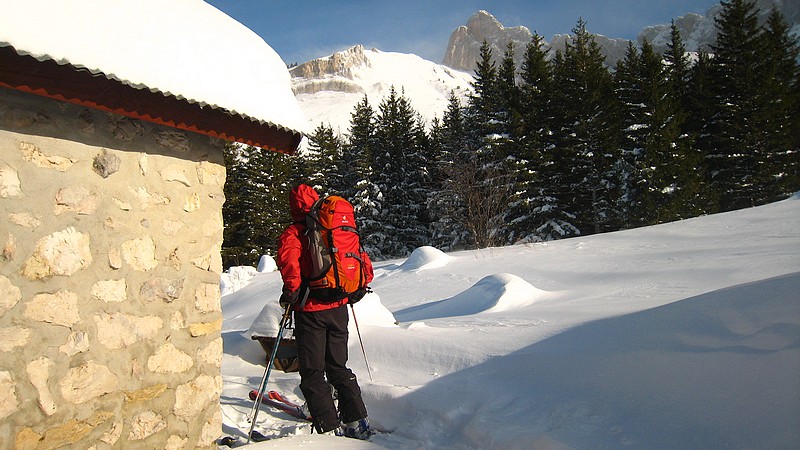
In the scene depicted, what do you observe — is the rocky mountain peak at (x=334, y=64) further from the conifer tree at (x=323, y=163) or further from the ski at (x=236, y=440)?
the ski at (x=236, y=440)

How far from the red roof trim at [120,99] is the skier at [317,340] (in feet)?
2.36

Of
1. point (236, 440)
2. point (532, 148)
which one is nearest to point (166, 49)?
point (236, 440)

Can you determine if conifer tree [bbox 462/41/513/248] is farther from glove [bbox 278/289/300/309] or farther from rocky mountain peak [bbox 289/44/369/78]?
rocky mountain peak [bbox 289/44/369/78]

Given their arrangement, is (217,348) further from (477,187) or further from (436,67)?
(436,67)

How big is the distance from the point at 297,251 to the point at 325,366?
85 centimetres

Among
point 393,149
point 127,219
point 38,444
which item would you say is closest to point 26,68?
point 127,219

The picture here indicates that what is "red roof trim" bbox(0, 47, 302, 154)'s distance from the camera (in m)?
1.77

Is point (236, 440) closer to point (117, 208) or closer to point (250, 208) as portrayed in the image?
point (117, 208)

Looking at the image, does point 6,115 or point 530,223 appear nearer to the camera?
point 6,115

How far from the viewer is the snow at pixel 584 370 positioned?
2.34 m

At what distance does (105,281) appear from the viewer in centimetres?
215

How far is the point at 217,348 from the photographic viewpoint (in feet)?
8.93

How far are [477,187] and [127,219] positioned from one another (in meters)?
17.5

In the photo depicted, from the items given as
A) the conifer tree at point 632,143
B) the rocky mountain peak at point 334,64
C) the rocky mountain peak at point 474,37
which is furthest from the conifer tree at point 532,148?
the rocky mountain peak at point 474,37
